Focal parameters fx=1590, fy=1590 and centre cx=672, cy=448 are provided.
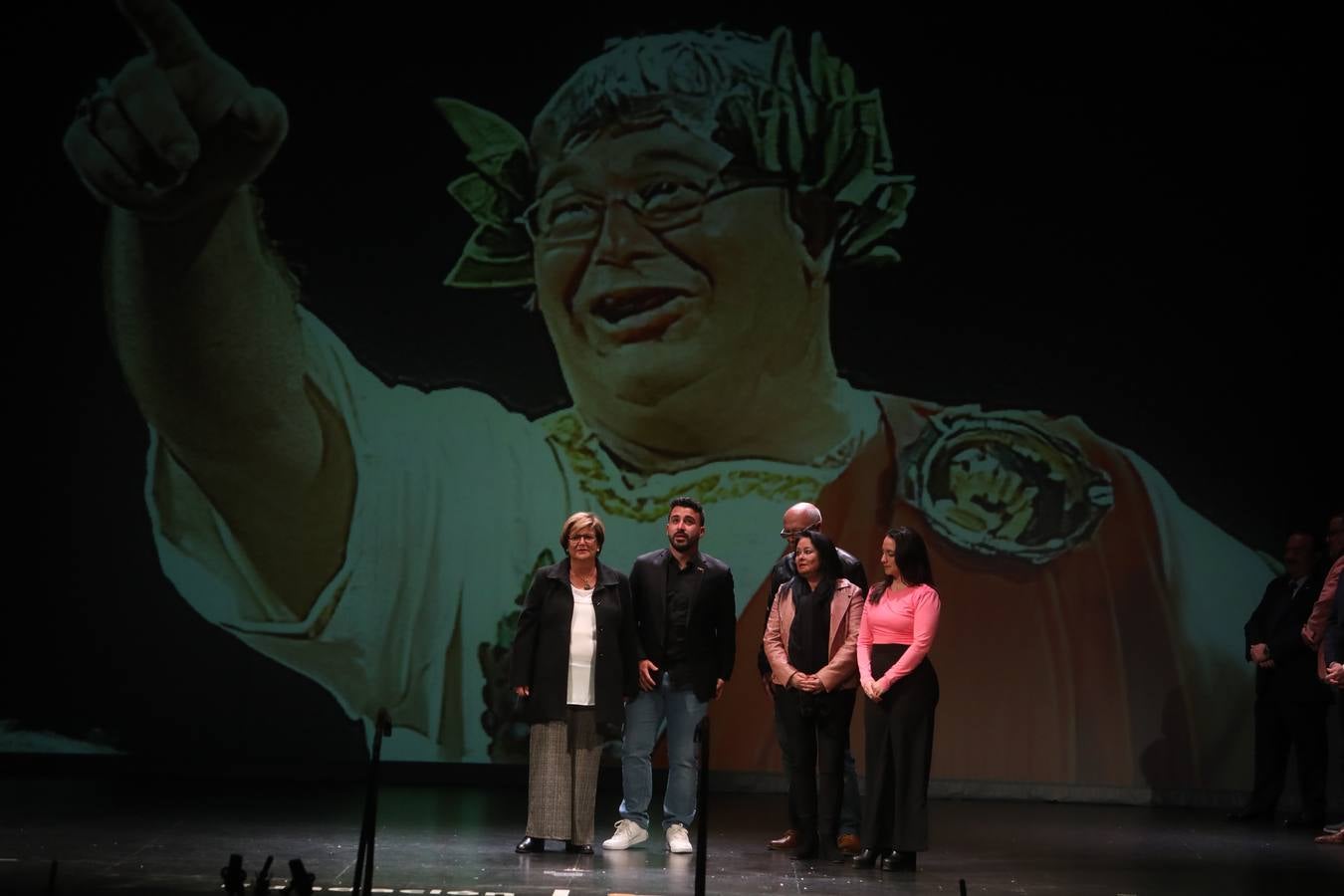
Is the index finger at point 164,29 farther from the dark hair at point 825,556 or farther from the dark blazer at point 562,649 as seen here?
the dark hair at point 825,556

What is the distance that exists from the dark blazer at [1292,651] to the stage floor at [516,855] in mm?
645

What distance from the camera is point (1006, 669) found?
807 centimetres

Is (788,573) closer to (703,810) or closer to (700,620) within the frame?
(700,620)

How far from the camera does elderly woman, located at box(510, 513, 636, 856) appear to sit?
582 cm

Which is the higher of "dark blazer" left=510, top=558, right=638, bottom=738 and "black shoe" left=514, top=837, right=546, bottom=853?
"dark blazer" left=510, top=558, right=638, bottom=738

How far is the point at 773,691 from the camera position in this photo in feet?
19.6

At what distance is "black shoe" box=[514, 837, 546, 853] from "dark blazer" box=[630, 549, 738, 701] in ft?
2.48

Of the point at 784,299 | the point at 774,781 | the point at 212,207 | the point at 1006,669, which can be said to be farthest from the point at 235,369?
the point at 1006,669

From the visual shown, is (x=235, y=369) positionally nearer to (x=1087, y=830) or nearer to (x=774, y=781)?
(x=774, y=781)

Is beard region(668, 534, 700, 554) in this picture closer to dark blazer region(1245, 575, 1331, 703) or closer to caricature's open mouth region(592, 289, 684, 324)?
caricature's open mouth region(592, 289, 684, 324)

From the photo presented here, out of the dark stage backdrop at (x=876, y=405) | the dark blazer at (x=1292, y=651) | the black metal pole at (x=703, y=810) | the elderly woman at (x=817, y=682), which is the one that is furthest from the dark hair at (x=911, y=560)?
the dark blazer at (x=1292, y=651)

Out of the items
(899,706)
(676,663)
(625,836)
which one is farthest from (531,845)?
(899,706)

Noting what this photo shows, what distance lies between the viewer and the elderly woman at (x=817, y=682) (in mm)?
5801

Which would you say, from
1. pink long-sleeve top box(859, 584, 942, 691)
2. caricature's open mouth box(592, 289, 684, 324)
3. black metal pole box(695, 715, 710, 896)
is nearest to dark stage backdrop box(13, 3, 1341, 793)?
caricature's open mouth box(592, 289, 684, 324)
